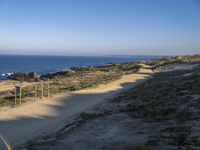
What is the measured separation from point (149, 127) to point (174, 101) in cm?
579

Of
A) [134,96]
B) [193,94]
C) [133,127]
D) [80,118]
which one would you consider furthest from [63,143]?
[134,96]

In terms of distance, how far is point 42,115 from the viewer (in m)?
21.4

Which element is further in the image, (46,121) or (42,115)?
(42,115)

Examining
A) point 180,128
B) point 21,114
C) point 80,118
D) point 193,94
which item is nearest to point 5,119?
point 21,114

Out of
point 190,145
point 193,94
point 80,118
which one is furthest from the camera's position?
point 193,94

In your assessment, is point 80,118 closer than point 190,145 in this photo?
No

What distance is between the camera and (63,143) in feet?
47.3

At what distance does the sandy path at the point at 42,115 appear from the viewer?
1689 centimetres

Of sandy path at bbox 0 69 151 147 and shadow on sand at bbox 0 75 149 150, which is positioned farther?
sandy path at bbox 0 69 151 147

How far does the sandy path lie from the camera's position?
16.9m

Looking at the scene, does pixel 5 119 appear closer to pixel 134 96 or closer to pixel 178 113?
pixel 178 113

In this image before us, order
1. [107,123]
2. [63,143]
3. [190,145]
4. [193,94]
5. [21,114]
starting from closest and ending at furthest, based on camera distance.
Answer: [190,145] → [63,143] → [107,123] → [21,114] → [193,94]

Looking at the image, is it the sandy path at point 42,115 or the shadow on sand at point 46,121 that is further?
the sandy path at point 42,115

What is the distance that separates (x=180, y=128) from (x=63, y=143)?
3.98 m
